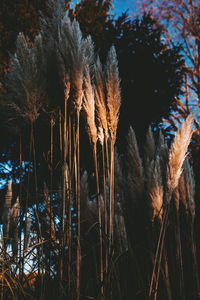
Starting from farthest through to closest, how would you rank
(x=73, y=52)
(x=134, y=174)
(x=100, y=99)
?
1. (x=134, y=174)
2. (x=100, y=99)
3. (x=73, y=52)

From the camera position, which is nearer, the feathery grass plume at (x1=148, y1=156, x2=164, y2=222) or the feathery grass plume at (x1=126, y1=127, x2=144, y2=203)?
the feathery grass plume at (x1=148, y1=156, x2=164, y2=222)

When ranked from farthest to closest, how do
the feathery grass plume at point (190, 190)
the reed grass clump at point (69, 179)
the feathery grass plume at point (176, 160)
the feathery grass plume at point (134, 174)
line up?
the feathery grass plume at point (190, 190) < the feathery grass plume at point (134, 174) < the feathery grass plume at point (176, 160) < the reed grass clump at point (69, 179)

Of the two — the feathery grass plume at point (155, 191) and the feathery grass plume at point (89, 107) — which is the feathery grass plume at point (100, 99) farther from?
the feathery grass plume at point (155, 191)

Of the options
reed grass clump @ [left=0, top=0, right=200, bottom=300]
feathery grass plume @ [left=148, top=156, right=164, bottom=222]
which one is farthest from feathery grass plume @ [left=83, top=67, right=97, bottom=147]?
feathery grass plume @ [left=148, top=156, right=164, bottom=222]

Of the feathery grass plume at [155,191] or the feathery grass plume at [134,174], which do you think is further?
the feathery grass plume at [134,174]

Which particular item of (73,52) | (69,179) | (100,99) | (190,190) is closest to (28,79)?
(73,52)

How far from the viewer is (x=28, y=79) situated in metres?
1.58

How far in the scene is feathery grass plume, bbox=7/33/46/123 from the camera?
159 cm

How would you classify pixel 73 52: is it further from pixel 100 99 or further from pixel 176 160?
pixel 176 160

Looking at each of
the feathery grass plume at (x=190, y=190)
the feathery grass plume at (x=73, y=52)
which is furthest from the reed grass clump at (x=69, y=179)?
the feathery grass plume at (x=190, y=190)

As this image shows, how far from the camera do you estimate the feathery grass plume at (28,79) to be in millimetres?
1591

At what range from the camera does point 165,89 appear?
7098mm

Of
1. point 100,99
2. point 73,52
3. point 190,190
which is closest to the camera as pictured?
point 73,52

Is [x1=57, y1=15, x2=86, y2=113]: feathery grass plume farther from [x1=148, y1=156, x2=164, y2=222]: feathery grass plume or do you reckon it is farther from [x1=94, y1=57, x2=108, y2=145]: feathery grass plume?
[x1=148, y1=156, x2=164, y2=222]: feathery grass plume
